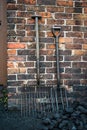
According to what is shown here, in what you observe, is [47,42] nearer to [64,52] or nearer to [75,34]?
[64,52]

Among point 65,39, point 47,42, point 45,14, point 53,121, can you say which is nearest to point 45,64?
point 47,42

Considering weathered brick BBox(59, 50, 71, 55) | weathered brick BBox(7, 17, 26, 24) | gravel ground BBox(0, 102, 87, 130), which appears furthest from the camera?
weathered brick BBox(59, 50, 71, 55)

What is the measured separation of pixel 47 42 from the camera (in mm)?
4965

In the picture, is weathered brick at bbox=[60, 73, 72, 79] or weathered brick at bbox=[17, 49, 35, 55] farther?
weathered brick at bbox=[60, 73, 72, 79]

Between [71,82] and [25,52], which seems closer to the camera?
[25,52]

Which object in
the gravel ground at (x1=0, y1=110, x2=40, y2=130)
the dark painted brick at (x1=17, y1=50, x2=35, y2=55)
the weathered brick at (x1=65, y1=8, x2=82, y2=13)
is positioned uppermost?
the weathered brick at (x1=65, y1=8, x2=82, y2=13)

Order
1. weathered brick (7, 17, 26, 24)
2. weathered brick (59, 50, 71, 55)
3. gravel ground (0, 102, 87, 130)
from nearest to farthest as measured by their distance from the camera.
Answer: gravel ground (0, 102, 87, 130) < weathered brick (7, 17, 26, 24) < weathered brick (59, 50, 71, 55)

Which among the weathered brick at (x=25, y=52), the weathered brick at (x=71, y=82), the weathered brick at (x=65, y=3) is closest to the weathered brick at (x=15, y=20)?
the weathered brick at (x=25, y=52)

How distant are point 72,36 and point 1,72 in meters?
1.20

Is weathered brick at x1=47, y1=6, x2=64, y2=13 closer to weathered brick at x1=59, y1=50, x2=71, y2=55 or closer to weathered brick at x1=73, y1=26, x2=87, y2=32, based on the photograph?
weathered brick at x1=73, y1=26, x2=87, y2=32

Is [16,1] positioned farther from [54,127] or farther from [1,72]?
[54,127]

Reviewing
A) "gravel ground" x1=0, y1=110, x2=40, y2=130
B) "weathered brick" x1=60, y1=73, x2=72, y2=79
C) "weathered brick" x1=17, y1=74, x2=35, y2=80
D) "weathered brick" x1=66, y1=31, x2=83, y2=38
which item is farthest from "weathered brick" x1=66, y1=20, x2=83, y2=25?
"gravel ground" x1=0, y1=110, x2=40, y2=130

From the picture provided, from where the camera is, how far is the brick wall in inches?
193

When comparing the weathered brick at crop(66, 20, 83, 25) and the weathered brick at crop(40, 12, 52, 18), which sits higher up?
the weathered brick at crop(40, 12, 52, 18)
